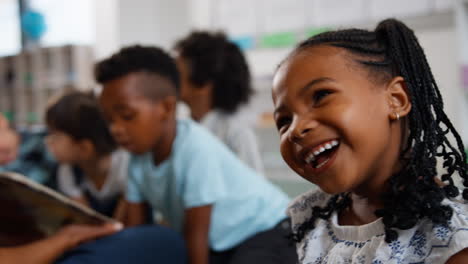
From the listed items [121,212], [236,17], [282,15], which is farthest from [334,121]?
[236,17]

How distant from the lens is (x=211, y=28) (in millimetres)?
2258

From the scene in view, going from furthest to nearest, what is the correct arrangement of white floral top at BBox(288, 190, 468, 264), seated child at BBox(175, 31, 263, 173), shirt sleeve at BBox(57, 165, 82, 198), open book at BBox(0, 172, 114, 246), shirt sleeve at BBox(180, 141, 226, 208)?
shirt sleeve at BBox(57, 165, 82, 198)
seated child at BBox(175, 31, 263, 173)
shirt sleeve at BBox(180, 141, 226, 208)
open book at BBox(0, 172, 114, 246)
white floral top at BBox(288, 190, 468, 264)

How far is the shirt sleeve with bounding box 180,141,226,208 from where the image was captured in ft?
3.36

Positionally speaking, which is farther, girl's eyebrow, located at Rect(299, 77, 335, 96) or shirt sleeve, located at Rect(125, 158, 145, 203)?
shirt sleeve, located at Rect(125, 158, 145, 203)

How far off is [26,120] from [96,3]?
1244mm

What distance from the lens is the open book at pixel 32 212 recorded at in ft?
2.97

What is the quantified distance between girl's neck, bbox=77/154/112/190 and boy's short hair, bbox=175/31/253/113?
0.44 meters

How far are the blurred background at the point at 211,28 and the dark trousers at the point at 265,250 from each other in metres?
0.10

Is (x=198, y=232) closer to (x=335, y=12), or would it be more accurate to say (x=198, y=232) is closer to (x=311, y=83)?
(x=311, y=83)

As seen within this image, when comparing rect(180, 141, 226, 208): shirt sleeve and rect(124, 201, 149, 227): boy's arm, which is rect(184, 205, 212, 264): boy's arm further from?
rect(124, 201, 149, 227): boy's arm

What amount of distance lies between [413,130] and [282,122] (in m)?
0.15

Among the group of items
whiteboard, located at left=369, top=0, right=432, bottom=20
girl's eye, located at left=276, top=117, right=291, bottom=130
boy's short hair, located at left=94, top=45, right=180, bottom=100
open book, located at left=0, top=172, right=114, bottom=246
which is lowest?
open book, located at left=0, top=172, right=114, bottom=246

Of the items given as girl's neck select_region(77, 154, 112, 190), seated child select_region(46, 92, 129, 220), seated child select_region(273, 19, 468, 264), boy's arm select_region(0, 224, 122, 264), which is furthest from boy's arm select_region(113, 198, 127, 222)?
seated child select_region(273, 19, 468, 264)

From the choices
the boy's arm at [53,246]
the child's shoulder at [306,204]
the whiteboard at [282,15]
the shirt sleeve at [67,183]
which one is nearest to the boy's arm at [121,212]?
the shirt sleeve at [67,183]
